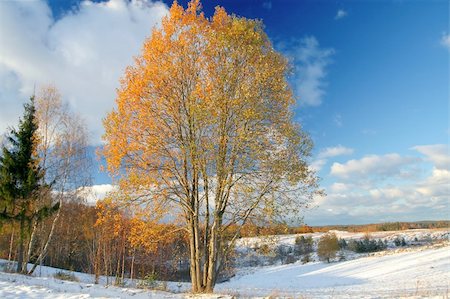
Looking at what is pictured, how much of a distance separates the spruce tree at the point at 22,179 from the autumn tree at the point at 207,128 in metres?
14.9

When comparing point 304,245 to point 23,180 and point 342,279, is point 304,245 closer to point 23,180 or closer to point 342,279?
point 342,279

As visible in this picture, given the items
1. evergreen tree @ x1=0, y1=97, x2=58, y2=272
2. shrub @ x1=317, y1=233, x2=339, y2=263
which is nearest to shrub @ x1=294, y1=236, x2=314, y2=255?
shrub @ x1=317, y1=233, x2=339, y2=263

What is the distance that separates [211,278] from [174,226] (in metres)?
2.34

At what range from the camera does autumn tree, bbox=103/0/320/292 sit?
35.4ft

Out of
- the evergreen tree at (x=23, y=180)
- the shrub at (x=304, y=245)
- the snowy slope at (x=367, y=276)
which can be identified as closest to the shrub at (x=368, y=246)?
the shrub at (x=304, y=245)

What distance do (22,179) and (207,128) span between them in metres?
18.7

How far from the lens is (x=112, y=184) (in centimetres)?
1134

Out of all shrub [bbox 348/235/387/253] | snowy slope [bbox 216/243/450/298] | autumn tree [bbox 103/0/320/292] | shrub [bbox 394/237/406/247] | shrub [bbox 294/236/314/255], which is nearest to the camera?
autumn tree [bbox 103/0/320/292]

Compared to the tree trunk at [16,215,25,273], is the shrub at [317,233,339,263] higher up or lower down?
lower down

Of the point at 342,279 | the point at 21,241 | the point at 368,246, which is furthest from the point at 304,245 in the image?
the point at 21,241

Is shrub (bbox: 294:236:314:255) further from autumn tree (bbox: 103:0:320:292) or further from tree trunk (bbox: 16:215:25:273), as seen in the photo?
autumn tree (bbox: 103:0:320:292)

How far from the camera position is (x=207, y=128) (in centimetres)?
1120

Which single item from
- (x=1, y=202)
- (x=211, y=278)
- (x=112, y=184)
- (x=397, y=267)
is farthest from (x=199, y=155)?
(x=397, y=267)

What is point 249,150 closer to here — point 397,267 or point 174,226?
point 174,226
